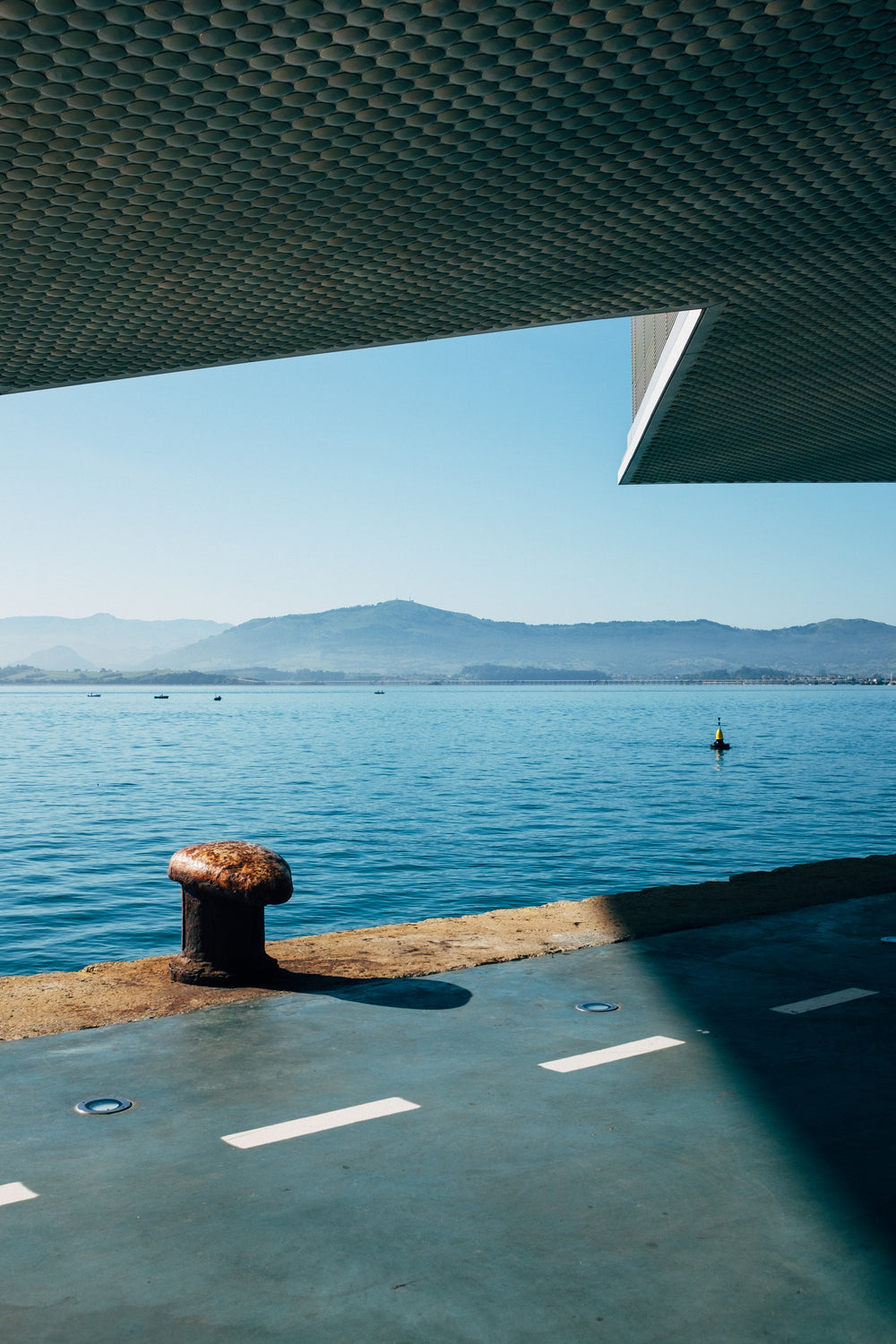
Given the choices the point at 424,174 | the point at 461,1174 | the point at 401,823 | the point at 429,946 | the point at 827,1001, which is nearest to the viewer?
the point at 461,1174

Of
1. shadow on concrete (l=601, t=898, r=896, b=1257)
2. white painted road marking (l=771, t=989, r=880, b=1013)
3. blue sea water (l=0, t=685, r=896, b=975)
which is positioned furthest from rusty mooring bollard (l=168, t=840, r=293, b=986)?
blue sea water (l=0, t=685, r=896, b=975)

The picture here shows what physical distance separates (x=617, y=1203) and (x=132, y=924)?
1585cm

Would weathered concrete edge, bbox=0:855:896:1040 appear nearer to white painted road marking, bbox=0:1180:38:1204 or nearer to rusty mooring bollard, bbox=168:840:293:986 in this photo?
rusty mooring bollard, bbox=168:840:293:986

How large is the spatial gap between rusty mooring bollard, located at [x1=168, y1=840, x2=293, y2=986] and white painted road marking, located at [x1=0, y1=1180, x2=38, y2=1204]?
2577 mm

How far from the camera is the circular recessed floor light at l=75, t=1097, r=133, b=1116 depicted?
4.44m

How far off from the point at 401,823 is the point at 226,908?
87.0ft

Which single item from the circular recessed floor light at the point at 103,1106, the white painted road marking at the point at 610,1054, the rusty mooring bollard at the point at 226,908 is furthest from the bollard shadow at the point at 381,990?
the circular recessed floor light at the point at 103,1106

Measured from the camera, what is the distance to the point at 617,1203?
3670 mm

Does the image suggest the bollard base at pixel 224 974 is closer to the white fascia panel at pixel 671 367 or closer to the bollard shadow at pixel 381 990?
the bollard shadow at pixel 381 990

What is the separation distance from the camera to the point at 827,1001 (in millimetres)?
6043

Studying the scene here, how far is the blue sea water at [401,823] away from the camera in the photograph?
1984 cm

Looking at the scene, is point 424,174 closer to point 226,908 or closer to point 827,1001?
point 226,908

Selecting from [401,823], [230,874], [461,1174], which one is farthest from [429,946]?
[401,823]

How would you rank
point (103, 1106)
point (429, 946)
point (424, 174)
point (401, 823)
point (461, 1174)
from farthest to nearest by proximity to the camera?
point (401, 823)
point (424, 174)
point (429, 946)
point (103, 1106)
point (461, 1174)
